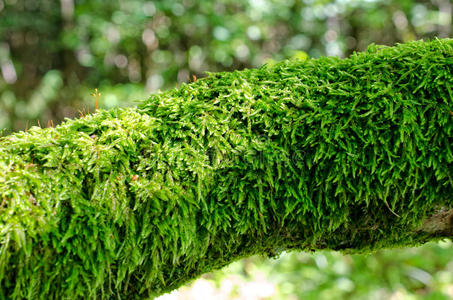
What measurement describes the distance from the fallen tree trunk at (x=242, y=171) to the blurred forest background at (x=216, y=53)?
2.61 meters

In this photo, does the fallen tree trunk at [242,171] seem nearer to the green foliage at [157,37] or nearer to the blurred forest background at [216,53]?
the blurred forest background at [216,53]

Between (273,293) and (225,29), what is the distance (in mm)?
3543

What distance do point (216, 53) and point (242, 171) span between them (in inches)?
160

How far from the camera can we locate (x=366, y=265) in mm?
4676

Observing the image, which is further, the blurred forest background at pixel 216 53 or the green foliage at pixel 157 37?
the green foliage at pixel 157 37

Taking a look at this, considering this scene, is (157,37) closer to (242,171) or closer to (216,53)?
(216,53)

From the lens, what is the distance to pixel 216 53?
4.93 meters

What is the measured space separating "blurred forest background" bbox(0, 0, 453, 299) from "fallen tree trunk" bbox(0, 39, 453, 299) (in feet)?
8.58

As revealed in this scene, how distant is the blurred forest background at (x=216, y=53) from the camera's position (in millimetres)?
4383

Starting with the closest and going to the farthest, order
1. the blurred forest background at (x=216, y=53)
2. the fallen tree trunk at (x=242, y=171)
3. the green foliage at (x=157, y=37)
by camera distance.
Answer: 1. the fallen tree trunk at (x=242, y=171)
2. the blurred forest background at (x=216, y=53)
3. the green foliage at (x=157, y=37)

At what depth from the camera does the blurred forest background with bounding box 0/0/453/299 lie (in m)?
4.38

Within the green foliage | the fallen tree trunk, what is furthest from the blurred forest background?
the fallen tree trunk

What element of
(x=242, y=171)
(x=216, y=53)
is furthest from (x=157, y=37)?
(x=242, y=171)

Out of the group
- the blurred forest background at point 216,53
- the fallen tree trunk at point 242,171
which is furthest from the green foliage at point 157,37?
the fallen tree trunk at point 242,171
